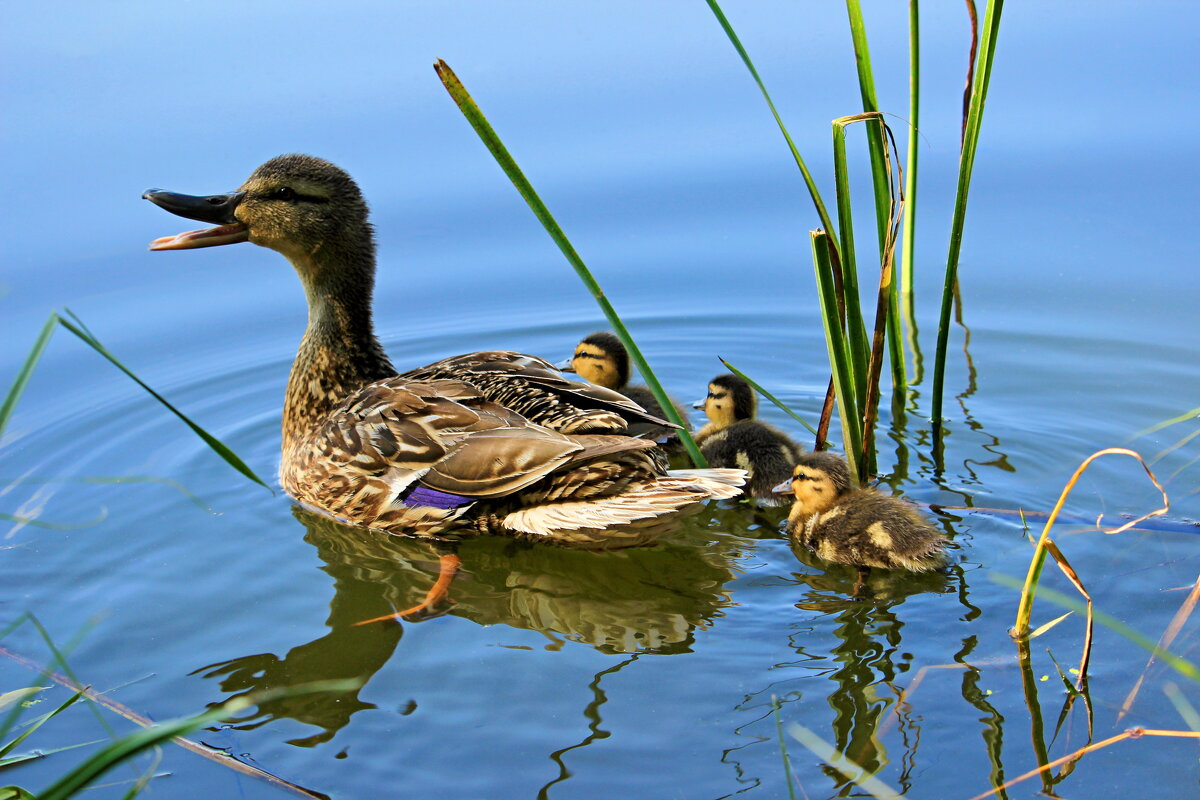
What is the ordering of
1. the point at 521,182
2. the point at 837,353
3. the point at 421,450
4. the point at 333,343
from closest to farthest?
the point at 521,182, the point at 837,353, the point at 421,450, the point at 333,343

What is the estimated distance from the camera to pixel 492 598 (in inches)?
143

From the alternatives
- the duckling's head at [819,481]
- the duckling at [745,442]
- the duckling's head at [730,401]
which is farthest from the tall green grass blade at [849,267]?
the duckling's head at [730,401]

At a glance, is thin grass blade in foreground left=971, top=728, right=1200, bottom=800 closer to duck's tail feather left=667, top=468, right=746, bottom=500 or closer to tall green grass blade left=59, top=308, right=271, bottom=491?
duck's tail feather left=667, top=468, right=746, bottom=500

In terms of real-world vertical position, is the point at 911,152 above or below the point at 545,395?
above

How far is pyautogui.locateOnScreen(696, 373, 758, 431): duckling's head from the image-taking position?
4.54 metres

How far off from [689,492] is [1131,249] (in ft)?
10.4

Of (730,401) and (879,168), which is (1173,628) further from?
(730,401)

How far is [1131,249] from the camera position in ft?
18.5

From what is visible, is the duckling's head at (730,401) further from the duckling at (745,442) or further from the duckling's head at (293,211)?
the duckling's head at (293,211)

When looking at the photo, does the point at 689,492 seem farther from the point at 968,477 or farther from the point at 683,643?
the point at 968,477

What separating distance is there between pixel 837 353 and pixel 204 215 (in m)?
2.37

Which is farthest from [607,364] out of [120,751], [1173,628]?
[120,751]

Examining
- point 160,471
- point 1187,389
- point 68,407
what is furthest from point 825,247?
point 68,407

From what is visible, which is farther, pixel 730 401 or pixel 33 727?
pixel 730 401
